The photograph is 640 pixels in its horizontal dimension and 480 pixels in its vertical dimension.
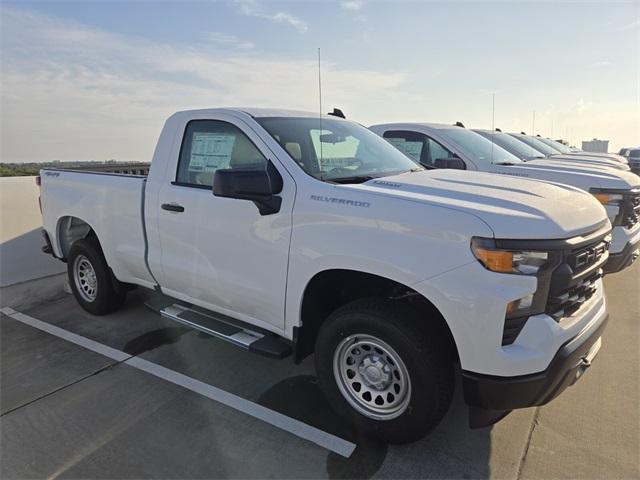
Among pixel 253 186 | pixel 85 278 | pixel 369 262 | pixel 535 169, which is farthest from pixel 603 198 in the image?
pixel 85 278

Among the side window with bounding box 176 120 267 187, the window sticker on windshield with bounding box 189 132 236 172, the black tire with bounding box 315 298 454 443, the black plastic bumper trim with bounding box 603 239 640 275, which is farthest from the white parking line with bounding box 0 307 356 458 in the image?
the black plastic bumper trim with bounding box 603 239 640 275

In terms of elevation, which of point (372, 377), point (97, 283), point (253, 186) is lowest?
point (372, 377)

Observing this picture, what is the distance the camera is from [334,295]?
317 cm

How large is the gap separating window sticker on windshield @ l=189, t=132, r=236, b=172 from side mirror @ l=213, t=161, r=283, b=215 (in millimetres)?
592

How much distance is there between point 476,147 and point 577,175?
160 cm

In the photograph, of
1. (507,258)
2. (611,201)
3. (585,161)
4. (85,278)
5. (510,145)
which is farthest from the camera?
(510,145)

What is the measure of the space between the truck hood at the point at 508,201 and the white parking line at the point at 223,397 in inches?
59.1

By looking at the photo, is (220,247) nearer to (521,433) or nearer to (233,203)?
(233,203)

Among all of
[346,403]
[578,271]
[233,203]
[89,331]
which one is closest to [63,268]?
[89,331]

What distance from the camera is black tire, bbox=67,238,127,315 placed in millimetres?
4613

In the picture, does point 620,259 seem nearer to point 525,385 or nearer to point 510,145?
point 525,385

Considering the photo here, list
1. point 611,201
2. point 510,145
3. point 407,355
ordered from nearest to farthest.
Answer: point 407,355 < point 611,201 < point 510,145

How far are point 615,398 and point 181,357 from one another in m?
3.39

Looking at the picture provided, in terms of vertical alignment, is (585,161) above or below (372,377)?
above
